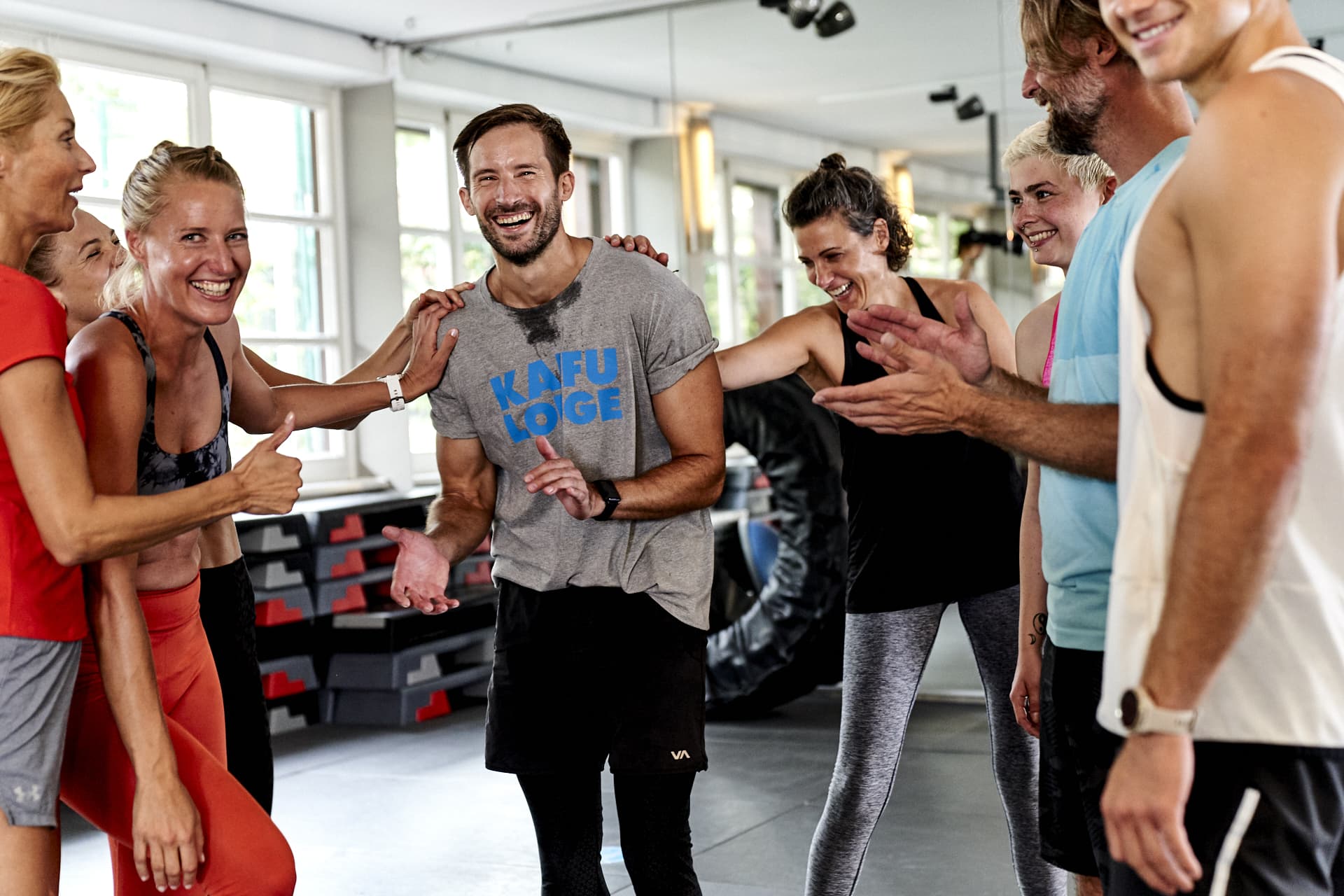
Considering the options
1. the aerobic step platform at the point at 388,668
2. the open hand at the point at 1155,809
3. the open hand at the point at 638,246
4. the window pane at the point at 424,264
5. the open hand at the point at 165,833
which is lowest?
the aerobic step platform at the point at 388,668

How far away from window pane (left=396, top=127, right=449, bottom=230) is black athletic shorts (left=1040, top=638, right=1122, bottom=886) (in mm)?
6135

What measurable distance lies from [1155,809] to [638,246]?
1696mm

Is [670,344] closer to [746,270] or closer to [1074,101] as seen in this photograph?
[1074,101]

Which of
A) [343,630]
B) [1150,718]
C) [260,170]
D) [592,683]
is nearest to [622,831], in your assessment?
[592,683]

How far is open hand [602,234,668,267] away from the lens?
104 inches

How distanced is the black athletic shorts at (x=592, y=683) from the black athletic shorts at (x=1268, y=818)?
1.21 m

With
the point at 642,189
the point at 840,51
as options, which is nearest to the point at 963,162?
the point at 840,51

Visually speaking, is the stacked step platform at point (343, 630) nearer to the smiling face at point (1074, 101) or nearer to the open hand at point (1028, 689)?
the open hand at point (1028, 689)

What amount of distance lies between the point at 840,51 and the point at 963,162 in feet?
2.77

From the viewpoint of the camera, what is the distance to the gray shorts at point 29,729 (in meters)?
1.77

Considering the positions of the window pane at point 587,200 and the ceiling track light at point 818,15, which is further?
the window pane at point 587,200

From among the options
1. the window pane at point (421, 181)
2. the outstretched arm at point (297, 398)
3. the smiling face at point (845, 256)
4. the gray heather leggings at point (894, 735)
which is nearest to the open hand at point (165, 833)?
the outstretched arm at point (297, 398)

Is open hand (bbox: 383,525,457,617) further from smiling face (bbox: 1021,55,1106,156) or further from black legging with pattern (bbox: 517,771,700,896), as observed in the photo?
smiling face (bbox: 1021,55,1106,156)

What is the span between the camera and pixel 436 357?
2.61m
